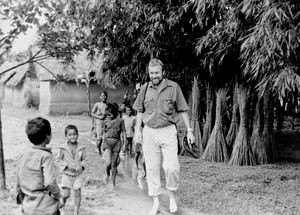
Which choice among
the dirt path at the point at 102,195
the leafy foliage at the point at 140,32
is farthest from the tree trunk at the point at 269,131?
the dirt path at the point at 102,195

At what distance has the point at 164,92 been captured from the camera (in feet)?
18.0

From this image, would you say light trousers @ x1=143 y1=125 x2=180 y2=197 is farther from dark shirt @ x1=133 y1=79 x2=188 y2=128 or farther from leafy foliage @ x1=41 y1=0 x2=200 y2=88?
leafy foliage @ x1=41 y1=0 x2=200 y2=88

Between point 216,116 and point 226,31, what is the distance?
355cm

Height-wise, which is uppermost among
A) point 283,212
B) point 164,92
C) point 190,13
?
point 190,13

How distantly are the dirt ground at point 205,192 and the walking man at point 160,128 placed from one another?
1.52 ft

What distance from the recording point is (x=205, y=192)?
274 inches

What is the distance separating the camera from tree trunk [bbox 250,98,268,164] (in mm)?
10211

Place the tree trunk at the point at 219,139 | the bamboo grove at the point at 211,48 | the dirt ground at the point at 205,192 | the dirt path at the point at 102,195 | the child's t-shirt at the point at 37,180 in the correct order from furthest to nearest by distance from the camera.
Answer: the tree trunk at the point at 219,139 → the bamboo grove at the point at 211,48 → the dirt ground at the point at 205,192 → the dirt path at the point at 102,195 → the child's t-shirt at the point at 37,180

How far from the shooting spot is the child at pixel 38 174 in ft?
11.6

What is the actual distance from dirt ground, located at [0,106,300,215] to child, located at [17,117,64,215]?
6.89 ft

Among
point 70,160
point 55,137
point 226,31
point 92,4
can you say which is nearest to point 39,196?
point 70,160

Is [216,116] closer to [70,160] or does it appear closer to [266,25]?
[266,25]

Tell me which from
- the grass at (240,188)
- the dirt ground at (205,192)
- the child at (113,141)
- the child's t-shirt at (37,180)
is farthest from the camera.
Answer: the child at (113,141)

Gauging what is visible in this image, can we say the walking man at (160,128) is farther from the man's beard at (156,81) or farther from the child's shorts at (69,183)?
the child's shorts at (69,183)
